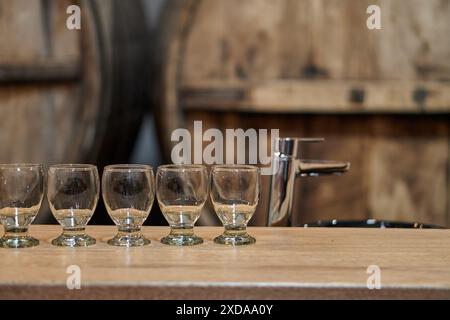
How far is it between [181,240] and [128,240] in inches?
2.6

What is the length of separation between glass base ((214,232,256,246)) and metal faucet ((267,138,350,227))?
0.83 feet

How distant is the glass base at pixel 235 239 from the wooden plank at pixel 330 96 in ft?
2.87

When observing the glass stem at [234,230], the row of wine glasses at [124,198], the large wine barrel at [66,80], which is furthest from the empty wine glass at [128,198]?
the large wine barrel at [66,80]

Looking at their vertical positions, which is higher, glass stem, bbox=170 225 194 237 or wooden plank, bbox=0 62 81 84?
wooden plank, bbox=0 62 81 84

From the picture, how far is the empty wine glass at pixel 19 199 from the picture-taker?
3.18 ft

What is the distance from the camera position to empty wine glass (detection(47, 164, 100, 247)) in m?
0.97

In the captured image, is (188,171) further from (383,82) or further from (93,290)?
(383,82)

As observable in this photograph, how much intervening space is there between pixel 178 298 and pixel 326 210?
3.87ft

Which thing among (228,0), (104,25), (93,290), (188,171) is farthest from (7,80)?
(93,290)

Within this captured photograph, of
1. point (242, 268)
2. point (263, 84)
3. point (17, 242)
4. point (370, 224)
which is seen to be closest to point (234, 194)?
point (242, 268)

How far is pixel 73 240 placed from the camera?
38.1 inches

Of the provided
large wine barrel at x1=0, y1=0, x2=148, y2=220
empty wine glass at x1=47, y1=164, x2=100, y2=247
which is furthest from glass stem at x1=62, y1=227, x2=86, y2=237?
large wine barrel at x1=0, y1=0, x2=148, y2=220

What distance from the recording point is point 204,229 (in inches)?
43.2

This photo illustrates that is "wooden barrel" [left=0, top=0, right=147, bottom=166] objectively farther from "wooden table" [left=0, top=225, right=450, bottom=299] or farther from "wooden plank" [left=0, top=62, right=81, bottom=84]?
"wooden table" [left=0, top=225, right=450, bottom=299]
